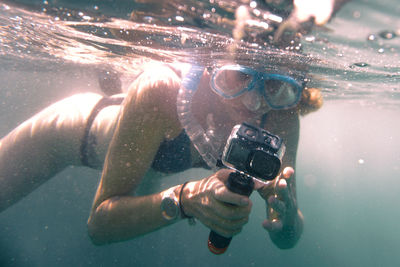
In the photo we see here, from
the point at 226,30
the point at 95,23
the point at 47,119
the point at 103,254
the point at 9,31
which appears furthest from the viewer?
the point at 103,254

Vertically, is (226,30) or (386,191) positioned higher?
(226,30)

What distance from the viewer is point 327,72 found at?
7746 millimetres

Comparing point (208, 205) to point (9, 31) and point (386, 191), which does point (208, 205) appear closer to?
point (9, 31)

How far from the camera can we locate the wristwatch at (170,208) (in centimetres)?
197

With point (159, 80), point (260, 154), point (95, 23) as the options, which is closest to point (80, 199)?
point (95, 23)

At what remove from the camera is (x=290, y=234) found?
9.55 ft

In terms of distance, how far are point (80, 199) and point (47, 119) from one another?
1211 centimetres

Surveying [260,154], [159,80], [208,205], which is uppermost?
[159,80]

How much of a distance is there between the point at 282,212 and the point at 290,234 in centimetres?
99

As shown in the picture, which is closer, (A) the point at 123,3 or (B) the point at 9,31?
(A) the point at 123,3

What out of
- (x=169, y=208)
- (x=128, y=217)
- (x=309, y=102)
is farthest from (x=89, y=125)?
(x=309, y=102)

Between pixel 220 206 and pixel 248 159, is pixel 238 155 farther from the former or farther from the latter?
pixel 220 206

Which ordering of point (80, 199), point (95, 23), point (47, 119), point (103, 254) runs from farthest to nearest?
1. point (80, 199)
2. point (103, 254)
3. point (95, 23)
4. point (47, 119)

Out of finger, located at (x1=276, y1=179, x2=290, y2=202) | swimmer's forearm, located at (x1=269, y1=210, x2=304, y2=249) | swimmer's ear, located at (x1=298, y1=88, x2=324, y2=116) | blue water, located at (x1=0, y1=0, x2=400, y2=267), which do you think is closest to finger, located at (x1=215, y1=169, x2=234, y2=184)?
finger, located at (x1=276, y1=179, x2=290, y2=202)
